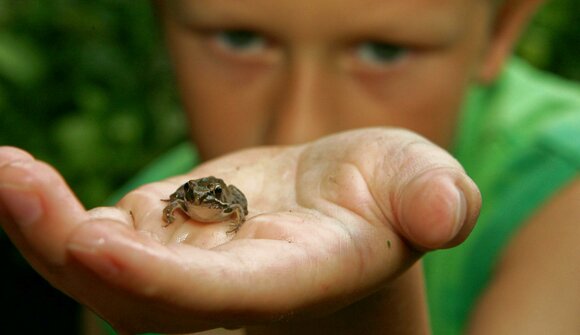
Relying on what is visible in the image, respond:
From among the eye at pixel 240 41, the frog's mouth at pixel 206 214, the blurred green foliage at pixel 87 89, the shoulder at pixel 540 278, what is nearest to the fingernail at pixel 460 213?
the frog's mouth at pixel 206 214

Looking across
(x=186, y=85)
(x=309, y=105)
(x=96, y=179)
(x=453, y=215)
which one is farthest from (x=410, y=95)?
(x=96, y=179)

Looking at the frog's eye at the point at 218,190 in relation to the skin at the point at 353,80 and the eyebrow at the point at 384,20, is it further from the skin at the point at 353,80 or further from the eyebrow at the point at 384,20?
the eyebrow at the point at 384,20

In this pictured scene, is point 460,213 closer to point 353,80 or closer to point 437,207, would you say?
point 437,207

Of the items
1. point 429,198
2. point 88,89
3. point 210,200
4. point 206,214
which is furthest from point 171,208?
point 88,89

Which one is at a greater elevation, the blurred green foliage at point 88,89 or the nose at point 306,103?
the nose at point 306,103

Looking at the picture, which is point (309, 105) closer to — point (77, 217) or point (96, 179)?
point (77, 217)

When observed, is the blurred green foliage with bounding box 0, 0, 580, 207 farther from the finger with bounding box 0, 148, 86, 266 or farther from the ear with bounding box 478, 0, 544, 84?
the finger with bounding box 0, 148, 86, 266

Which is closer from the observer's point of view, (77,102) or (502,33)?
(502,33)

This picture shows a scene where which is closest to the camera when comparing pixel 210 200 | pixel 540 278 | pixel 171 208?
pixel 171 208
